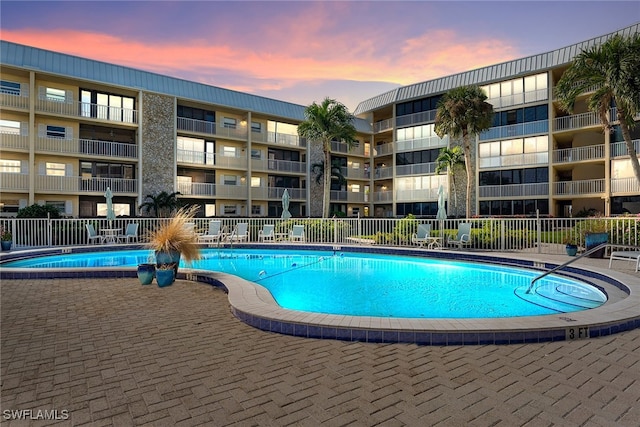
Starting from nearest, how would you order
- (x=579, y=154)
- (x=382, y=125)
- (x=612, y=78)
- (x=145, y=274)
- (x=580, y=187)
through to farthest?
(x=145, y=274), (x=612, y=78), (x=580, y=187), (x=579, y=154), (x=382, y=125)

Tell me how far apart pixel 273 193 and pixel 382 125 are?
13.8 meters

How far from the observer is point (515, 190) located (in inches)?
1078

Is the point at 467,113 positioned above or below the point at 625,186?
above

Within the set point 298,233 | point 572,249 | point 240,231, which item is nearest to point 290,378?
point 572,249

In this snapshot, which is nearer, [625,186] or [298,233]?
[298,233]

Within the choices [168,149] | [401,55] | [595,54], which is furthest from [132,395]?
[168,149]

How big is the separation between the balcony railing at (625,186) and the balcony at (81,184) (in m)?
31.4

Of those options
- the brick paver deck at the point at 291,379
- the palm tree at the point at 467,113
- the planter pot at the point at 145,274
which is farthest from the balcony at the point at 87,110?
the brick paver deck at the point at 291,379

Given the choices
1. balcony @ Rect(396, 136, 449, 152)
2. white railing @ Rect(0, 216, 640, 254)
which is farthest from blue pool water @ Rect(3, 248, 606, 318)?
balcony @ Rect(396, 136, 449, 152)

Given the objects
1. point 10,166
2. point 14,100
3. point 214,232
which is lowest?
point 214,232

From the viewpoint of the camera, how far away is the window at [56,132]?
21953 mm

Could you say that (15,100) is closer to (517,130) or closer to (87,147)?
(87,147)

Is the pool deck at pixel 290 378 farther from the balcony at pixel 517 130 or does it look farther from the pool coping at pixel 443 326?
the balcony at pixel 517 130

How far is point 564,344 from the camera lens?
13.3ft
